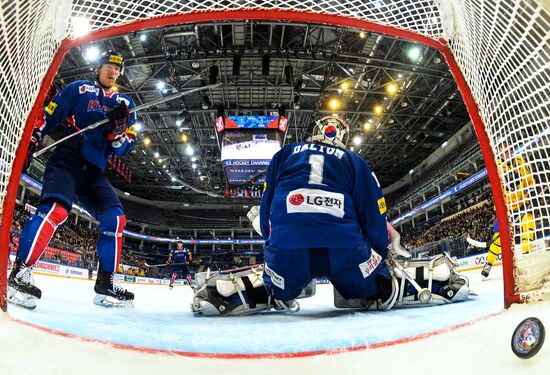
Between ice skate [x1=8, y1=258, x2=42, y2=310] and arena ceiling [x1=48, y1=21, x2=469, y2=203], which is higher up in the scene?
arena ceiling [x1=48, y1=21, x2=469, y2=203]

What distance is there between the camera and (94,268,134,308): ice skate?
215 cm

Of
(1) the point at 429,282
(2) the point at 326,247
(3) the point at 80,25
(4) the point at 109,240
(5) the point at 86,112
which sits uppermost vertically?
(3) the point at 80,25

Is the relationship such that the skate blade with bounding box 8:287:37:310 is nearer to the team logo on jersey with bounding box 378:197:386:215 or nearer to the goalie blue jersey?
the goalie blue jersey

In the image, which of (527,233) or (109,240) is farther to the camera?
(109,240)

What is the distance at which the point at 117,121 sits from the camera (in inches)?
85.7

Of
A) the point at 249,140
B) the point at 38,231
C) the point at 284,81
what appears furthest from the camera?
the point at 284,81

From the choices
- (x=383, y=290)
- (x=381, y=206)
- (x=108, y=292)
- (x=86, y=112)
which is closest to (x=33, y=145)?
(x=86, y=112)

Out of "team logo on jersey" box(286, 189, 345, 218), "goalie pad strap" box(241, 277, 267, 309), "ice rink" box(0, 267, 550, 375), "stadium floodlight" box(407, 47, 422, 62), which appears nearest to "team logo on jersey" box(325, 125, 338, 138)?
"team logo on jersey" box(286, 189, 345, 218)

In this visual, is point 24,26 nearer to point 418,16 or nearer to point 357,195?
point 357,195

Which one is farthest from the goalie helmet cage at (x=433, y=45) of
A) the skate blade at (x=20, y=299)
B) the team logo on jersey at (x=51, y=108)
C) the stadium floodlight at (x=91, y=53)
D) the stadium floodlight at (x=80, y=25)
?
the stadium floodlight at (x=91, y=53)

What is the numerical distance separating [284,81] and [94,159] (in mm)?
10691

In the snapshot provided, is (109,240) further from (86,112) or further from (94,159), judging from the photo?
(86,112)

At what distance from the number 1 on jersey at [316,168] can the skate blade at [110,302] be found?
1413mm

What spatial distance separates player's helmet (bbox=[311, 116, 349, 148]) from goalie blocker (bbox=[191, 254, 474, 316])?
676 millimetres
